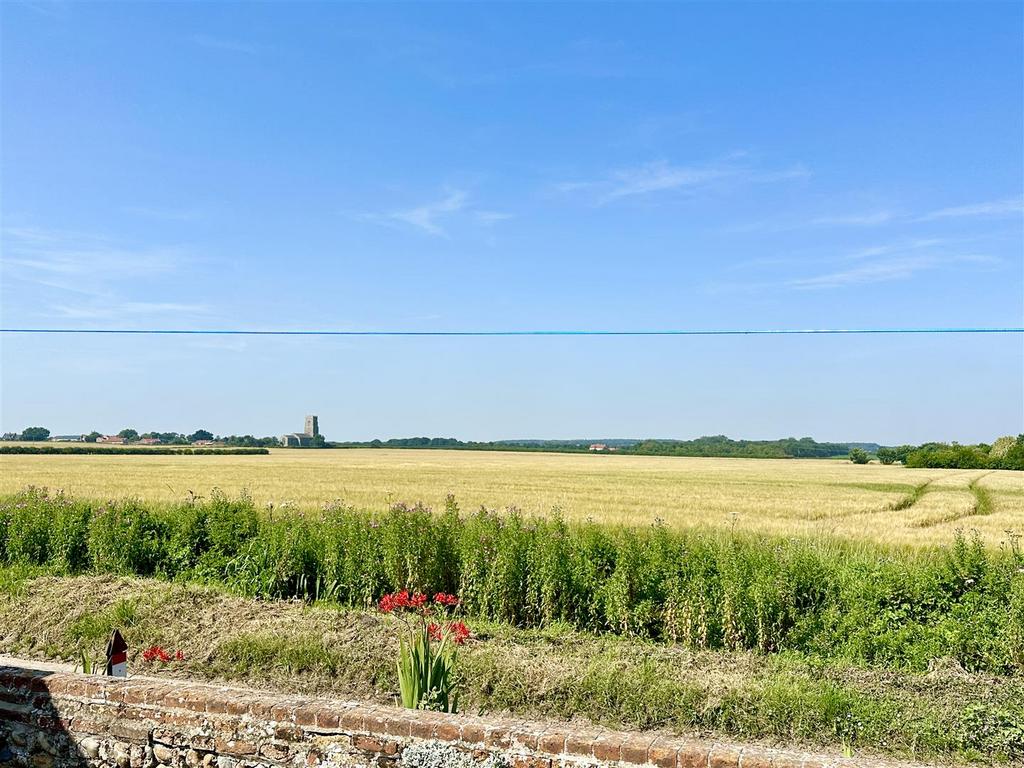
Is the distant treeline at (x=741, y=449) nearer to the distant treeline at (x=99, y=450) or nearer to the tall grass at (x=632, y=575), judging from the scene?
the distant treeline at (x=99, y=450)

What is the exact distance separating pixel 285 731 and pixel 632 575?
6.10 m

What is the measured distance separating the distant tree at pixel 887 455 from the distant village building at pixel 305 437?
66.9 m

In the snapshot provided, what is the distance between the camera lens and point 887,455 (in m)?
85.1

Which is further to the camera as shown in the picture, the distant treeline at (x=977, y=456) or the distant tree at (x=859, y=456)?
the distant tree at (x=859, y=456)

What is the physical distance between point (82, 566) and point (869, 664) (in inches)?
466

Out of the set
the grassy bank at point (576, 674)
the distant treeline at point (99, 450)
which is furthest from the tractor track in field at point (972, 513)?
the distant treeline at point (99, 450)

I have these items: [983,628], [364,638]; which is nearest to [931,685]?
[983,628]

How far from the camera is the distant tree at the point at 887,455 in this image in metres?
83.1

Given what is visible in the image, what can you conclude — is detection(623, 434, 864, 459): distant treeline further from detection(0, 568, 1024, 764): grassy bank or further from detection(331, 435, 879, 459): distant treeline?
detection(0, 568, 1024, 764): grassy bank

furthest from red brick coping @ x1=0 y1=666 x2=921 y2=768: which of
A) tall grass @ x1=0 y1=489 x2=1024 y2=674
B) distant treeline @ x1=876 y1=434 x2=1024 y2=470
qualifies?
distant treeline @ x1=876 y1=434 x2=1024 y2=470

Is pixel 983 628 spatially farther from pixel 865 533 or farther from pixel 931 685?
pixel 865 533

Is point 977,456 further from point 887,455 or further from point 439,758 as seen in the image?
point 439,758

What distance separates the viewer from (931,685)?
24.1 ft

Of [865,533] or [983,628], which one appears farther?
[865,533]
